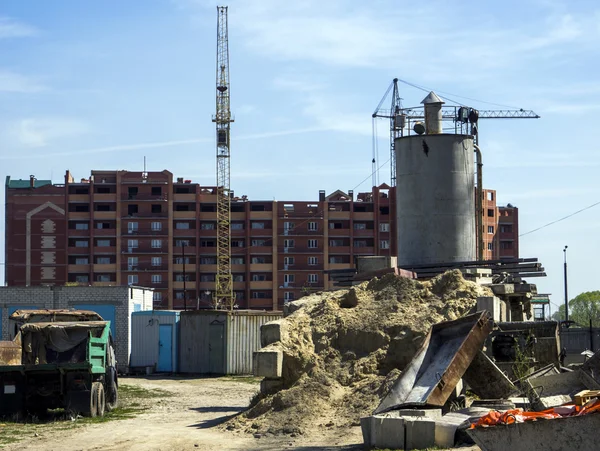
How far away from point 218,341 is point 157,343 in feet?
9.18

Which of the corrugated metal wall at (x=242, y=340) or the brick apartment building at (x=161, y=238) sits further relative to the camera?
the brick apartment building at (x=161, y=238)

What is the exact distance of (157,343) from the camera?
40.4m

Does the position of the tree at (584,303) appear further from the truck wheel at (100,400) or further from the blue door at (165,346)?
the truck wheel at (100,400)

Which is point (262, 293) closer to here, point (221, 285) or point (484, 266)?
point (221, 285)

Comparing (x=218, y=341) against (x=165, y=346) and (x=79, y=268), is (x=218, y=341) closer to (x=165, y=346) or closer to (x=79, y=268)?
(x=165, y=346)

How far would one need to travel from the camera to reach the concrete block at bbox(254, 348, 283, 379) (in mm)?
18516

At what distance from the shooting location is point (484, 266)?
26219 mm

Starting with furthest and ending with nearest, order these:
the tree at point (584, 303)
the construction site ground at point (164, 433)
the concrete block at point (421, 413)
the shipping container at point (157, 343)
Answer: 1. the tree at point (584, 303)
2. the shipping container at point (157, 343)
3. the construction site ground at point (164, 433)
4. the concrete block at point (421, 413)

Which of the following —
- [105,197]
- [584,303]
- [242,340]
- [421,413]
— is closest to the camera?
[421,413]

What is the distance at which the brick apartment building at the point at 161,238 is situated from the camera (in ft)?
375

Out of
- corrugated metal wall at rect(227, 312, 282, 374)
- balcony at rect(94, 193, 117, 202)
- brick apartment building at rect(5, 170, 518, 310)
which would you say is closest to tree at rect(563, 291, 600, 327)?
brick apartment building at rect(5, 170, 518, 310)

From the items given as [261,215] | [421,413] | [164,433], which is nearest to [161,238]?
[261,215]

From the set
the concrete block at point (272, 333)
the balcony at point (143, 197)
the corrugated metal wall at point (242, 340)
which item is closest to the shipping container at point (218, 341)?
the corrugated metal wall at point (242, 340)

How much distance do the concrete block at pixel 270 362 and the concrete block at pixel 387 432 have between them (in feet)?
15.6
